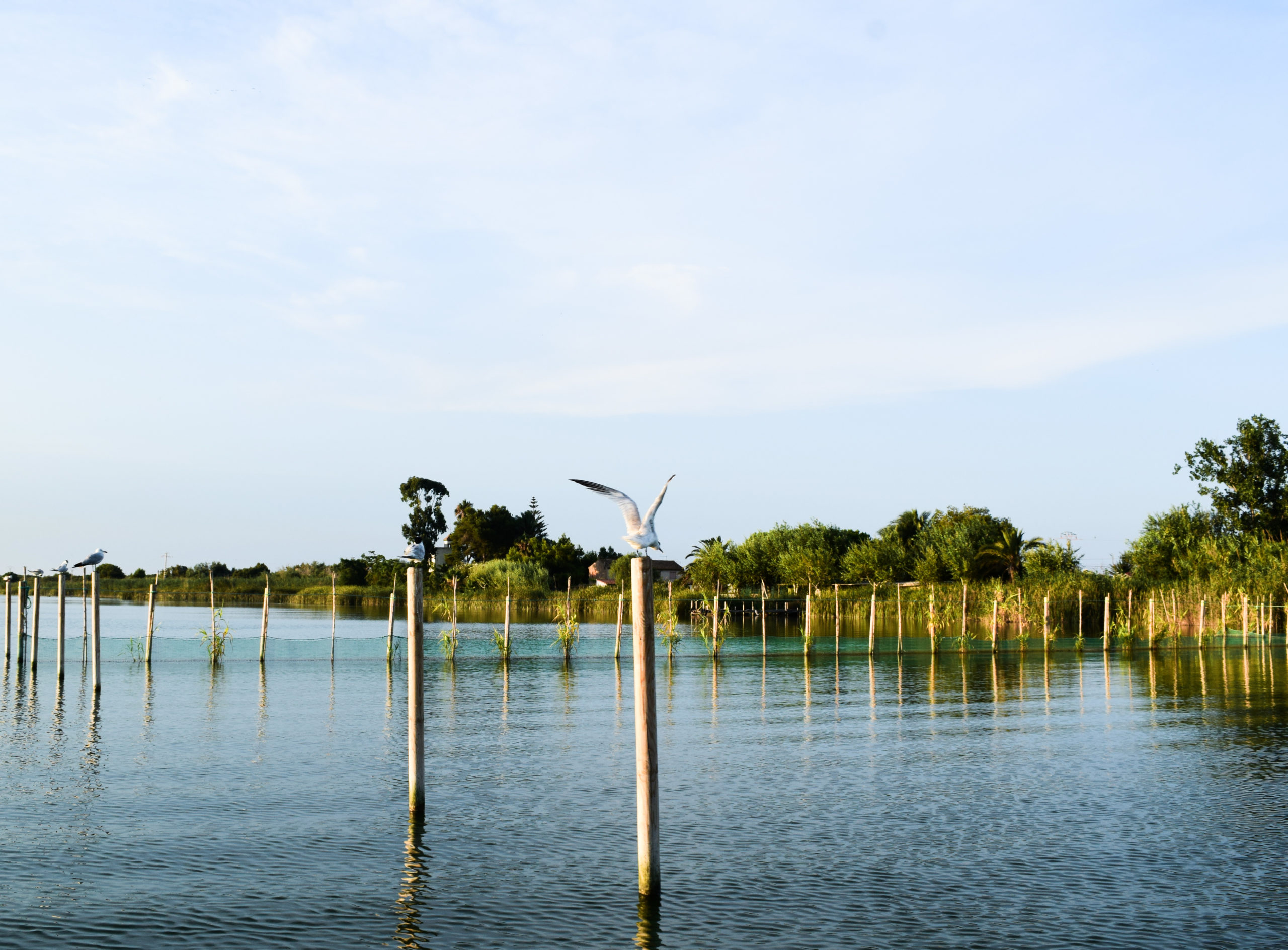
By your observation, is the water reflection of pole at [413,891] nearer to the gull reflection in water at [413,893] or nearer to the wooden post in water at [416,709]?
the gull reflection in water at [413,893]

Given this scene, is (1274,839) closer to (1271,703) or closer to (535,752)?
(535,752)

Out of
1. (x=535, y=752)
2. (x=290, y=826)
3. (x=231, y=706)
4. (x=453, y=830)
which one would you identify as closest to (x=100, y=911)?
(x=290, y=826)

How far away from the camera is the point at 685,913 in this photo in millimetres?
10445

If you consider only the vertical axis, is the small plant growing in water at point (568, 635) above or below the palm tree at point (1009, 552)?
below

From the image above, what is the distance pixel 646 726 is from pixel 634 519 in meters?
1.88

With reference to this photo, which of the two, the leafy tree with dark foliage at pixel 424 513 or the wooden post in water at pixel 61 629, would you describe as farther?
the leafy tree with dark foliage at pixel 424 513

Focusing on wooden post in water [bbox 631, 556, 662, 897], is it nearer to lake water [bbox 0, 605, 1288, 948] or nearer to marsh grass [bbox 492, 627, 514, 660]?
lake water [bbox 0, 605, 1288, 948]

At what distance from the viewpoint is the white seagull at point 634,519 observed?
404 inches

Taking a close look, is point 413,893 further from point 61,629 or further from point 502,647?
point 502,647

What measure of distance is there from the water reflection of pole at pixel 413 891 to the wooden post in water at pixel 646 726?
2058 millimetres

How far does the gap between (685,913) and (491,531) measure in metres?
111

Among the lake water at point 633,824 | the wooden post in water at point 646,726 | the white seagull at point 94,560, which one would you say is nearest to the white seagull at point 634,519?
the wooden post in water at point 646,726

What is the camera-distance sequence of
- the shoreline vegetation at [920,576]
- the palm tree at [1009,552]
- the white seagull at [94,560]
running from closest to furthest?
the white seagull at [94,560] → the shoreline vegetation at [920,576] → the palm tree at [1009,552]

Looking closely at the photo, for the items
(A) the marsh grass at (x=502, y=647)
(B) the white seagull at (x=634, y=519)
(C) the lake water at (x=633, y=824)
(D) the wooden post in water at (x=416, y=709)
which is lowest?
(C) the lake water at (x=633, y=824)
